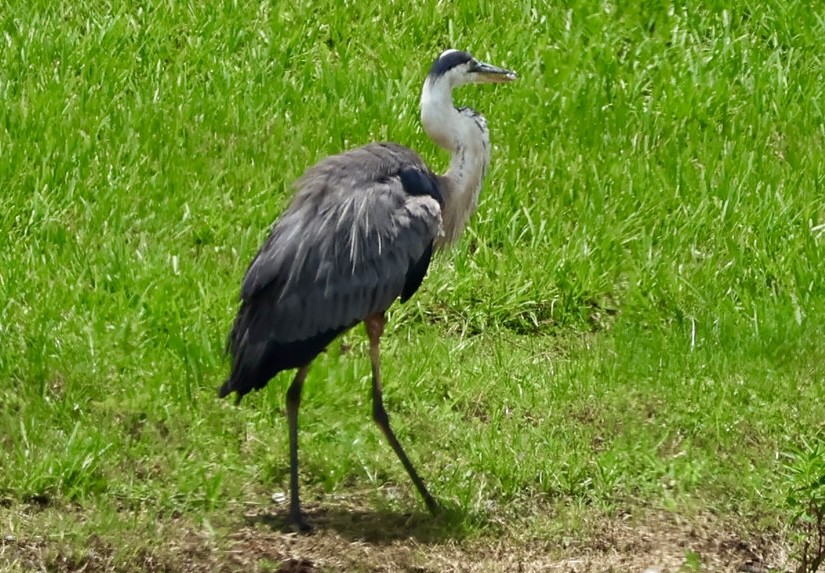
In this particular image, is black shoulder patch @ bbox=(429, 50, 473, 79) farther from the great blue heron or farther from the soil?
the soil

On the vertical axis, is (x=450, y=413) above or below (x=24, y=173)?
below

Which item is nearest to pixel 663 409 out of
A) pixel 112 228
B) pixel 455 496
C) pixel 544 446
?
pixel 544 446

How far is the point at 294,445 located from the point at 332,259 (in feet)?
2.60

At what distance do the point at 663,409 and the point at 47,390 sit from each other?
282 cm

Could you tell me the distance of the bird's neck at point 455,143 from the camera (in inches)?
274

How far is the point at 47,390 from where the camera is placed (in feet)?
22.3

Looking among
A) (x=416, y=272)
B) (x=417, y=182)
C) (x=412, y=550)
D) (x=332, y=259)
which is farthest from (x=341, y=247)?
(x=412, y=550)

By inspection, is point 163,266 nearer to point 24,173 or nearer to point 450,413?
point 24,173

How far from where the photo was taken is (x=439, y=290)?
7922mm

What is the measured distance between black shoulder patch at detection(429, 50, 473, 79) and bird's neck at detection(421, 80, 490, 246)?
0.05 metres

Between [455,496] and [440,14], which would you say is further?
[440,14]

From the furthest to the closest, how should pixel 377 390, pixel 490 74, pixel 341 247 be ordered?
pixel 490 74 < pixel 377 390 < pixel 341 247

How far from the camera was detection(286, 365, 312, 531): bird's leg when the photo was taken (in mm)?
6199

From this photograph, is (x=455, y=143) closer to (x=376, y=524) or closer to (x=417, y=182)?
(x=417, y=182)
